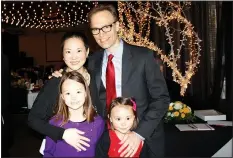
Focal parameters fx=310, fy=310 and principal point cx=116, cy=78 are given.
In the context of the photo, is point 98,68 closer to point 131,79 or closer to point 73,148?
point 131,79

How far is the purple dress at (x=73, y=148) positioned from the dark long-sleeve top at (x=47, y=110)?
0.06 m

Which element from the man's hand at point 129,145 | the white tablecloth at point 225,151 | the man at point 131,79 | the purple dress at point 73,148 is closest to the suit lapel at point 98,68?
the man at point 131,79

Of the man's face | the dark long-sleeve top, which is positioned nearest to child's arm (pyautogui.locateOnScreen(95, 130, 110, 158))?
the dark long-sleeve top

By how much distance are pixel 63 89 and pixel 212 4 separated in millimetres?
4225

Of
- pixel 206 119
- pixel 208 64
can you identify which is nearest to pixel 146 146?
pixel 206 119

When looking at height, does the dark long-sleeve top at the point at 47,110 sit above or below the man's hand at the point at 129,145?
above

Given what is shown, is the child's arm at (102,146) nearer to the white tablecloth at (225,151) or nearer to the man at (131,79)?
the man at (131,79)

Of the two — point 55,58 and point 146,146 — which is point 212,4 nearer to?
point 146,146

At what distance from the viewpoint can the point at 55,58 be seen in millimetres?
→ 16328

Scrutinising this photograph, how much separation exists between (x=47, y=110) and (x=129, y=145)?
511mm

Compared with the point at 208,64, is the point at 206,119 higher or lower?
lower

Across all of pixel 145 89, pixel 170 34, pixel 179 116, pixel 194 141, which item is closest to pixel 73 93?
pixel 145 89

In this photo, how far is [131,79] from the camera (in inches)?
74.6

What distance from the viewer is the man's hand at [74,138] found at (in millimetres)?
1692
